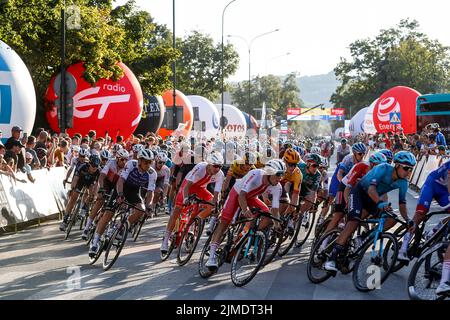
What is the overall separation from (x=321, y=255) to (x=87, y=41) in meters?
20.9

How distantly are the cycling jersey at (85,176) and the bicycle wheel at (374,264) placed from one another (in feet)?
23.7

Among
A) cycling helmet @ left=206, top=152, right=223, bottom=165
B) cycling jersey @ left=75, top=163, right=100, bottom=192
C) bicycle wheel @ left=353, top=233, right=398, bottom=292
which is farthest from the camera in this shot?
cycling jersey @ left=75, top=163, right=100, bottom=192

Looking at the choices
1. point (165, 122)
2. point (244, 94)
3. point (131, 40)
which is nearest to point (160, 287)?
point (131, 40)

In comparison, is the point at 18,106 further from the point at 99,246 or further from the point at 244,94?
the point at 244,94

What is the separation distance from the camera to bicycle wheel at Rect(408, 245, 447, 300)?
7898mm

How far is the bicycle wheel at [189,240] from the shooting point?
36.8 ft

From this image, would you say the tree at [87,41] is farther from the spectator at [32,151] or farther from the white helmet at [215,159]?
the white helmet at [215,159]

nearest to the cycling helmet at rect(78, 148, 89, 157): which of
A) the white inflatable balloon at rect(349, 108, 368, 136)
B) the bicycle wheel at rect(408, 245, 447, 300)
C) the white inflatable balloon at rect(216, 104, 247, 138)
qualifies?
the bicycle wheel at rect(408, 245, 447, 300)

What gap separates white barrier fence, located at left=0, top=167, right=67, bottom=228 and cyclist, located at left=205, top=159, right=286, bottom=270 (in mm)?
5987

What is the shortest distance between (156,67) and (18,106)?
56.7 ft

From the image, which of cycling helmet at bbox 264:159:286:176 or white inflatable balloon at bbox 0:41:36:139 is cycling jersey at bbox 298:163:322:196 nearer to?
cycling helmet at bbox 264:159:286:176

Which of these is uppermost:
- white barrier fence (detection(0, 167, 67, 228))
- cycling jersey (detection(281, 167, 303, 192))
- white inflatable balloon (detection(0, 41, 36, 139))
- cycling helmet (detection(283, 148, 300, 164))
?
white inflatable balloon (detection(0, 41, 36, 139))

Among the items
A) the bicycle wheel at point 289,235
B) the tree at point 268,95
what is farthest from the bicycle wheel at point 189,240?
the tree at point 268,95

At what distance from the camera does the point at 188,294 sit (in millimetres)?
8914
